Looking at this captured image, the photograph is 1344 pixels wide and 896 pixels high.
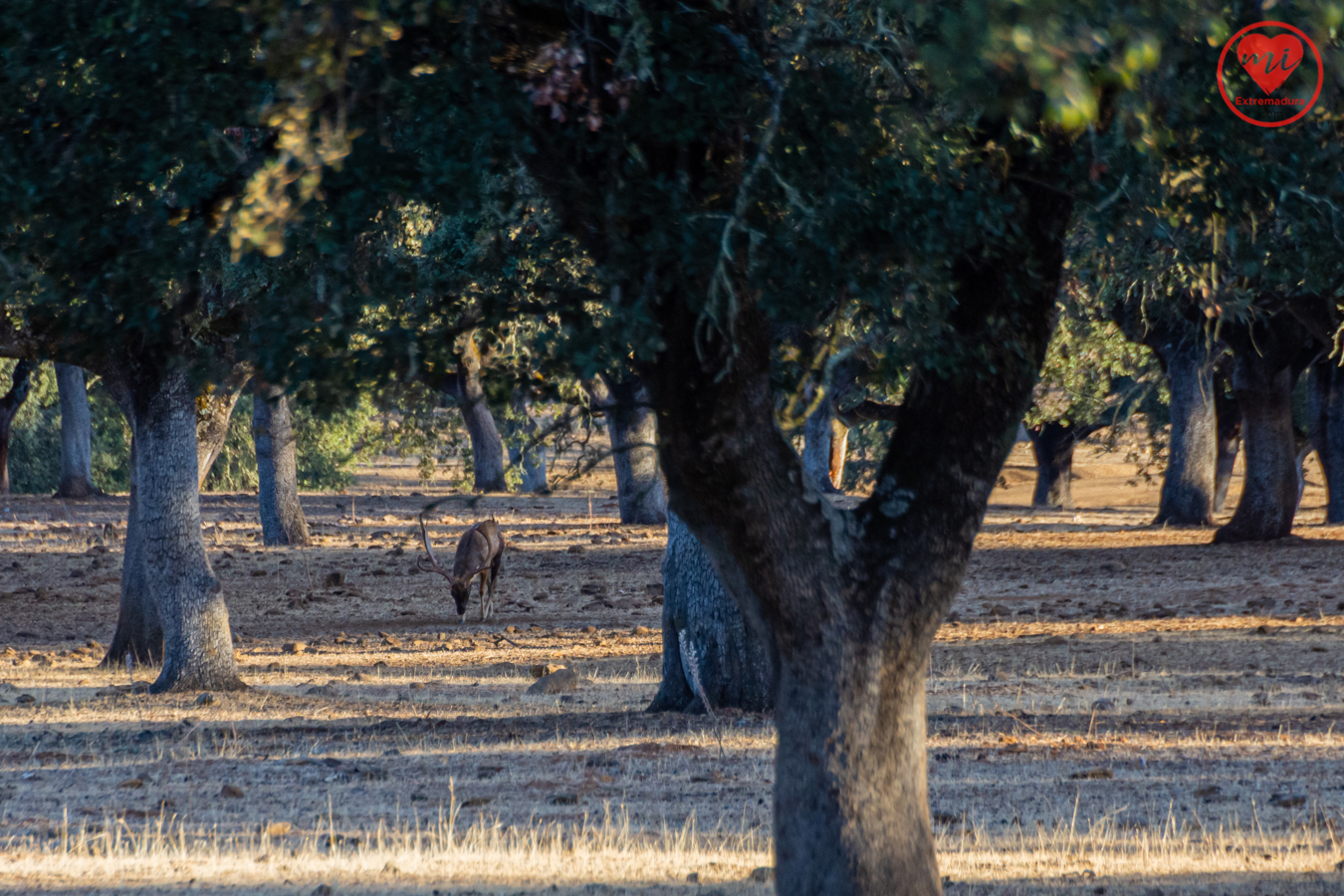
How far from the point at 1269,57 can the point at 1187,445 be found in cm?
2524

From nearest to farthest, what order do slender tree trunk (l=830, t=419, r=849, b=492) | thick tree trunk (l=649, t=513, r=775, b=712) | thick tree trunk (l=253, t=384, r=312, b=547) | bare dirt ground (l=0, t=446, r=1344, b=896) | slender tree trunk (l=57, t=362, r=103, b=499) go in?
bare dirt ground (l=0, t=446, r=1344, b=896) < thick tree trunk (l=649, t=513, r=775, b=712) < thick tree trunk (l=253, t=384, r=312, b=547) < slender tree trunk (l=57, t=362, r=103, b=499) < slender tree trunk (l=830, t=419, r=849, b=492)

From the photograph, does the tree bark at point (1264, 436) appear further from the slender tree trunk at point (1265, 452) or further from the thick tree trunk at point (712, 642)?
the thick tree trunk at point (712, 642)

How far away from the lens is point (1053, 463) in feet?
152

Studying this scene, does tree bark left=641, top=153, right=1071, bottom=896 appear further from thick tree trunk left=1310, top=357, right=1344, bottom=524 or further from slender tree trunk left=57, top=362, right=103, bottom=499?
slender tree trunk left=57, top=362, right=103, bottom=499

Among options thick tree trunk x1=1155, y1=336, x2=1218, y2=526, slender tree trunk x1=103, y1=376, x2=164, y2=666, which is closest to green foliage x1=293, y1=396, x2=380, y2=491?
thick tree trunk x1=1155, y1=336, x2=1218, y2=526

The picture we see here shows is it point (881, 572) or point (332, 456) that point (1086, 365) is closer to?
point (881, 572)

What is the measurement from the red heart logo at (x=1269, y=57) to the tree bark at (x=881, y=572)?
1048 mm

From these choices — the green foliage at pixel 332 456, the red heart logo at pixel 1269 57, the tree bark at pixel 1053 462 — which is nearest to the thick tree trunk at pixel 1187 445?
the tree bark at pixel 1053 462

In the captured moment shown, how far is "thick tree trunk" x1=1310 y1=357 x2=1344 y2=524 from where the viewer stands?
27.1 metres

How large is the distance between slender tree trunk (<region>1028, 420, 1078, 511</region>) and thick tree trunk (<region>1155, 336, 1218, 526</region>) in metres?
15.1

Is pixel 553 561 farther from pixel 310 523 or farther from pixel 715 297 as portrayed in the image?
pixel 715 297

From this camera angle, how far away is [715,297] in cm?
470

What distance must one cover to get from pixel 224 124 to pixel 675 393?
7.08 feet

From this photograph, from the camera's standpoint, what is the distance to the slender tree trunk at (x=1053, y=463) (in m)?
45.1
